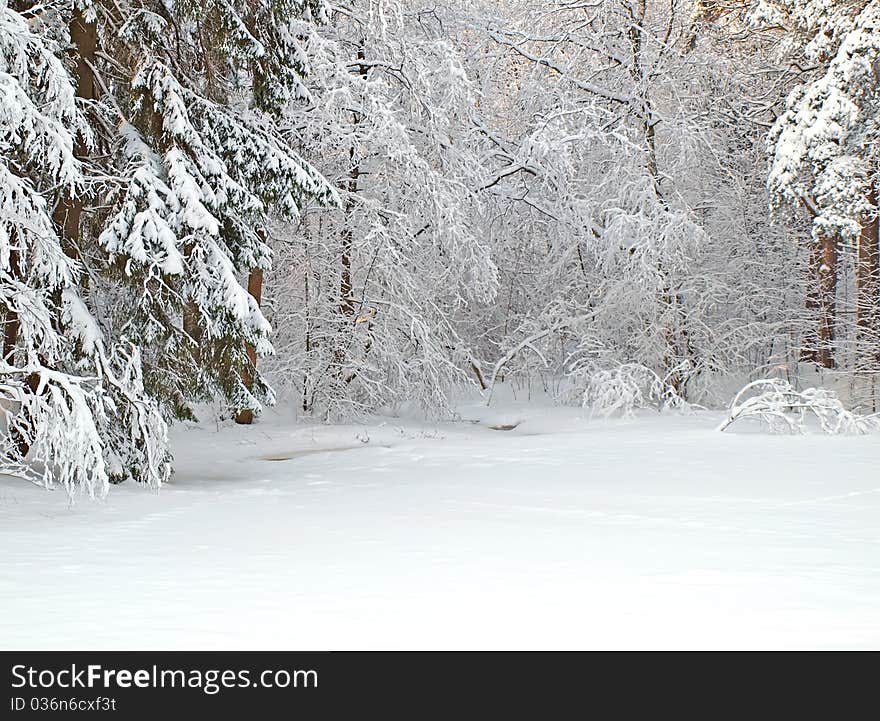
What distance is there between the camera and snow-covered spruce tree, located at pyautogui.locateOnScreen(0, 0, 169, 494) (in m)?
8.56

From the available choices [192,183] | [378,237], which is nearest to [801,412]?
[378,237]

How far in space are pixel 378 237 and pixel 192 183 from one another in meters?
6.73

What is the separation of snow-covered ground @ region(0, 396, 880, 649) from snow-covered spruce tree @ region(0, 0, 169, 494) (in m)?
0.53

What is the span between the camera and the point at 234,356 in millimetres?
10906

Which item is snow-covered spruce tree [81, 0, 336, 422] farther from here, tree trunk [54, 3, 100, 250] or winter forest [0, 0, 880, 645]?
tree trunk [54, 3, 100, 250]

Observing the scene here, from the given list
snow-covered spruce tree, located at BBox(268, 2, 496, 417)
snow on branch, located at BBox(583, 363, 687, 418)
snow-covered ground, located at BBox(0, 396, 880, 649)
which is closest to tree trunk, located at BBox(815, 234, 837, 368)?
snow on branch, located at BBox(583, 363, 687, 418)

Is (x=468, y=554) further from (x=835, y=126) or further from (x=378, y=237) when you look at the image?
(x=835, y=126)

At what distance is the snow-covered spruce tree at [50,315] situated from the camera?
8.56 metres

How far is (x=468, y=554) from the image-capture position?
22.0 feet

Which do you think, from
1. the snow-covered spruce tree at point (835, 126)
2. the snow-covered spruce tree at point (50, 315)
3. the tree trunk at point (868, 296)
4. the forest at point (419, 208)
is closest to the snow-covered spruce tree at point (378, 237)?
the forest at point (419, 208)

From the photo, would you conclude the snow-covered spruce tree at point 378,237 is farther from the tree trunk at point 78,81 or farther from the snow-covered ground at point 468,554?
the tree trunk at point 78,81

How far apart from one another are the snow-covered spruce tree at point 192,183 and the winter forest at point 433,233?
1.4 inches
